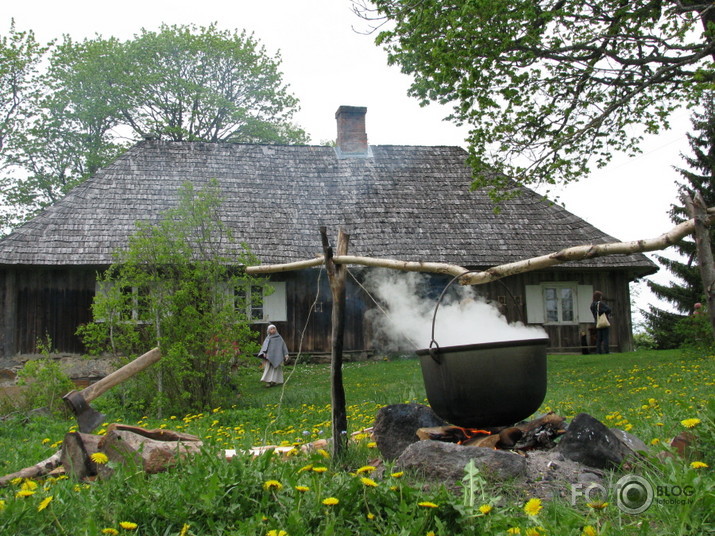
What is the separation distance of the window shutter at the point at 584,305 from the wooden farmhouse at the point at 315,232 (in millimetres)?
26

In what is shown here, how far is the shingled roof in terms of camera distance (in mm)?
15805

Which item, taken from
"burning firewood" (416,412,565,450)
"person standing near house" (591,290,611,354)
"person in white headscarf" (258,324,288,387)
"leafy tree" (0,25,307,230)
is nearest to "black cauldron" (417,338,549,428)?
"burning firewood" (416,412,565,450)

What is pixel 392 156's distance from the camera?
19.6 meters

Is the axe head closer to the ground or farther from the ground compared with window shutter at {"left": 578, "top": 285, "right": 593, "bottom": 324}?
closer to the ground

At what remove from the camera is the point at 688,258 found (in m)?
21.7

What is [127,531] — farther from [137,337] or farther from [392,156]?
[392,156]

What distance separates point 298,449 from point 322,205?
45.4 feet

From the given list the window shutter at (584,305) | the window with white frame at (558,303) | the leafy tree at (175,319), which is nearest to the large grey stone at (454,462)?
the leafy tree at (175,319)

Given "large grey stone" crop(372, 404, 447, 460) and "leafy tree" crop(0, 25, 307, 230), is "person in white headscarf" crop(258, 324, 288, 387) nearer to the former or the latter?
"large grey stone" crop(372, 404, 447, 460)

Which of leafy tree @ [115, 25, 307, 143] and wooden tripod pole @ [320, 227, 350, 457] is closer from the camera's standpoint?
wooden tripod pole @ [320, 227, 350, 457]

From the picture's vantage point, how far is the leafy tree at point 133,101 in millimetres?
26141

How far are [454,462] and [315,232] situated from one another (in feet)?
44.2

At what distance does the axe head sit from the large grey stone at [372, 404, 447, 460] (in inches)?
87.0

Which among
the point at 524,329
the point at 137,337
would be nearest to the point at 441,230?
the point at 137,337
